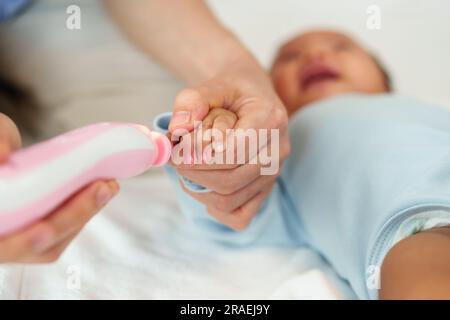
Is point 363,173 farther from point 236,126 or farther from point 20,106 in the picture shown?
point 20,106

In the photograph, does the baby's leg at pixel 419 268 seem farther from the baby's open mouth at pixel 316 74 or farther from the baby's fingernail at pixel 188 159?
the baby's open mouth at pixel 316 74

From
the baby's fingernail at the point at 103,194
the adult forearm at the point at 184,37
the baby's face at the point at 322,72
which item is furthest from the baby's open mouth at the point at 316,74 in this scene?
the baby's fingernail at the point at 103,194

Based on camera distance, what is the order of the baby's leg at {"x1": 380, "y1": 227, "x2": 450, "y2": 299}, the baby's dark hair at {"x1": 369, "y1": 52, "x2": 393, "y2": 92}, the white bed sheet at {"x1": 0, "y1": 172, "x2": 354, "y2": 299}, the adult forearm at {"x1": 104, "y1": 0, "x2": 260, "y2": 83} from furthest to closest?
the baby's dark hair at {"x1": 369, "y1": 52, "x2": 393, "y2": 92} → the adult forearm at {"x1": 104, "y1": 0, "x2": 260, "y2": 83} → the white bed sheet at {"x1": 0, "y1": 172, "x2": 354, "y2": 299} → the baby's leg at {"x1": 380, "y1": 227, "x2": 450, "y2": 299}

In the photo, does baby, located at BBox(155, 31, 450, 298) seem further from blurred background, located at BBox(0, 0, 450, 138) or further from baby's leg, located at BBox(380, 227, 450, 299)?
blurred background, located at BBox(0, 0, 450, 138)

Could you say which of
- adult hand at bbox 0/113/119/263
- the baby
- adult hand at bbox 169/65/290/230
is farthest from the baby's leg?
adult hand at bbox 0/113/119/263

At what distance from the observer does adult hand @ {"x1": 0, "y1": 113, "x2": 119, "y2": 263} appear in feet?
1.12

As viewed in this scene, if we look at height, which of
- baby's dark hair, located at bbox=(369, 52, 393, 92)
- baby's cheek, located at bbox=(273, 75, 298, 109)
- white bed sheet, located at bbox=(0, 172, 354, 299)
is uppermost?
baby's dark hair, located at bbox=(369, 52, 393, 92)

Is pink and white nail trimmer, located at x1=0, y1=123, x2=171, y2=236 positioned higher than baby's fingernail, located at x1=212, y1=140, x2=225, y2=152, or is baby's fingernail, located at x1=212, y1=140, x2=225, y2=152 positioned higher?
baby's fingernail, located at x1=212, y1=140, x2=225, y2=152

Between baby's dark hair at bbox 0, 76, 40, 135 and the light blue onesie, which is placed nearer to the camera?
the light blue onesie

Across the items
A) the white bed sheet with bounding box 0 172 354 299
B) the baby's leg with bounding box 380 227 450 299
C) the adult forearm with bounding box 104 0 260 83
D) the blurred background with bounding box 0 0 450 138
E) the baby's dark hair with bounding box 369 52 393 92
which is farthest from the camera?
the baby's dark hair with bounding box 369 52 393 92

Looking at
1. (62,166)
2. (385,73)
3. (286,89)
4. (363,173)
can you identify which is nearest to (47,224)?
(62,166)

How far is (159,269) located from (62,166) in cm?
28

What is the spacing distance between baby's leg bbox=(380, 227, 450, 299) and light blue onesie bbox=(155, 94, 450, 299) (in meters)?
0.02

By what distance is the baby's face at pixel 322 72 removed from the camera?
0.88 meters
